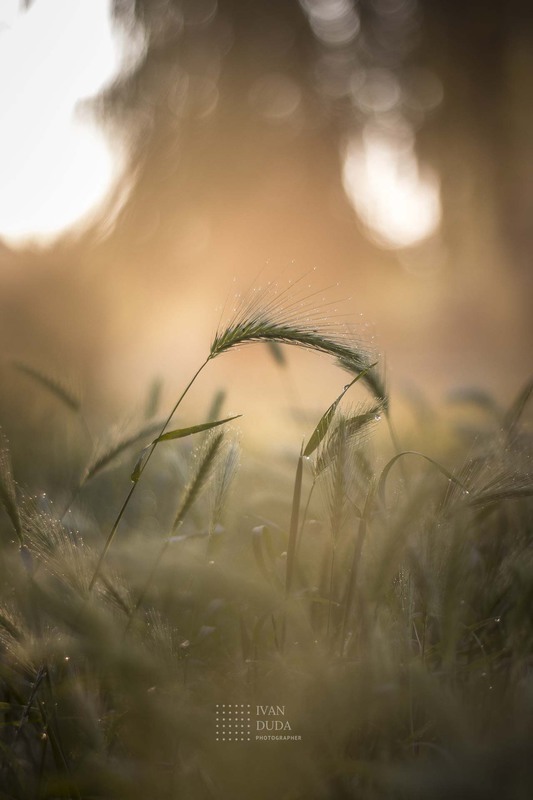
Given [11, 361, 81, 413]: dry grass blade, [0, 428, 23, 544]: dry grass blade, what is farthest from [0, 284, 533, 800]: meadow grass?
[11, 361, 81, 413]: dry grass blade

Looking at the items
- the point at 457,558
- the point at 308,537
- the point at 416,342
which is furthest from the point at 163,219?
the point at 457,558

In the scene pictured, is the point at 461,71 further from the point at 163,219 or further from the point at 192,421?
the point at 192,421

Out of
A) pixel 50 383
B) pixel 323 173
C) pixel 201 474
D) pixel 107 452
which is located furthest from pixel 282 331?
pixel 323 173

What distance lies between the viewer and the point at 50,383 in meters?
1.09

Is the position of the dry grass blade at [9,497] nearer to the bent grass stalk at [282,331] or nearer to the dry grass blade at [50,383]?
the bent grass stalk at [282,331]

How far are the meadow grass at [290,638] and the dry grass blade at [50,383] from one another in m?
0.23

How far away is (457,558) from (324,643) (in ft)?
0.65

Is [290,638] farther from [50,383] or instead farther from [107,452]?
[50,383]

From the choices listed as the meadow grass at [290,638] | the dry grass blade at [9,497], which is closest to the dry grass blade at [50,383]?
the meadow grass at [290,638]

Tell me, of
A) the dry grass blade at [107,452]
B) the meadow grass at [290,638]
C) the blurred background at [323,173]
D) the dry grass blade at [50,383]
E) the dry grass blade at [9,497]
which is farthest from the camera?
the blurred background at [323,173]

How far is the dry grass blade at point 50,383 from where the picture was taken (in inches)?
42.8

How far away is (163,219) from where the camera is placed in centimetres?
594

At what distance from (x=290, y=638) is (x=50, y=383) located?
615 mm

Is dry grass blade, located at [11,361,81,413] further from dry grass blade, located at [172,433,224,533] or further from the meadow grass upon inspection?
dry grass blade, located at [172,433,224,533]
